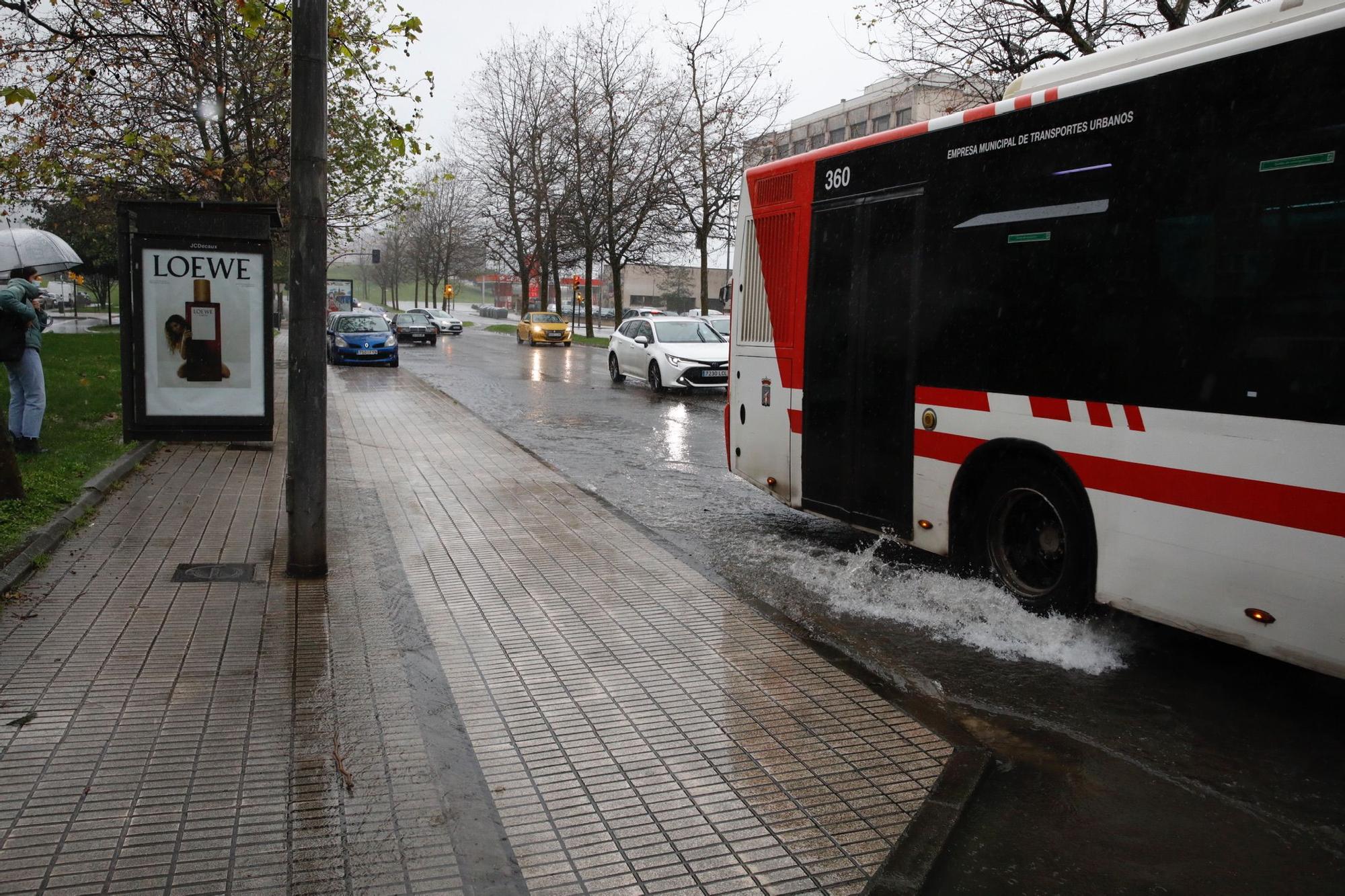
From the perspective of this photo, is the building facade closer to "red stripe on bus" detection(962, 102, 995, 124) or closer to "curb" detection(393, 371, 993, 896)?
"red stripe on bus" detection(962, 102, 995, 124)

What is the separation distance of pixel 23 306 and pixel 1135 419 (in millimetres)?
9844

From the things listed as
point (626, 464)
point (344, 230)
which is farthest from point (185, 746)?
point (344, 230)

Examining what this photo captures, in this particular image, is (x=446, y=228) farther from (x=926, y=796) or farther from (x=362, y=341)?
(x=926, y=796)

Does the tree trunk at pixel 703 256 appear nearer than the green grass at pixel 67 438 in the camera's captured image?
No

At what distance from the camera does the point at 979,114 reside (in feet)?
20.2

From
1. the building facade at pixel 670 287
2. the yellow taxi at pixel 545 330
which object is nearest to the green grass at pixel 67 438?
the yellow taxi at pixel 545 330

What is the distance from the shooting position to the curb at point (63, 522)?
20.0 ft

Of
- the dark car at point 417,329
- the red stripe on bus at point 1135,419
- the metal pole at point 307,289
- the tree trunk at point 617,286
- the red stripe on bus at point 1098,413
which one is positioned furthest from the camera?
the tree trunk at point 617,286

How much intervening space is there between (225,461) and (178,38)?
685 centimetres

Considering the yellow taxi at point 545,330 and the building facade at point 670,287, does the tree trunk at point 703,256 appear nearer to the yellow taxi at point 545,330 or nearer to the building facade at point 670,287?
the yellow taxi at point 545,330

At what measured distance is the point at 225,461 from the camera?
11.1m

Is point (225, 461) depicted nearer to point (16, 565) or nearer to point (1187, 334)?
point (16, 565)

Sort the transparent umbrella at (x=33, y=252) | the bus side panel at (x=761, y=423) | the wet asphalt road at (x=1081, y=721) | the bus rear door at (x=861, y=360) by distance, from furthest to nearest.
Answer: the transparent umbrella at (x=33, y=252), the bus side panel at (x=761, y=423), the bus rear door at (x=861, y=360), the wet asphalt road at (x=1081, y=721)

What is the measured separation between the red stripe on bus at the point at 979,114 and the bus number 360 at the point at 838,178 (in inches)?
47.0
